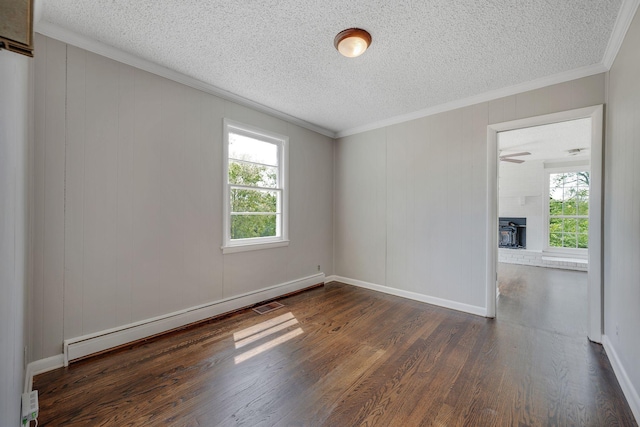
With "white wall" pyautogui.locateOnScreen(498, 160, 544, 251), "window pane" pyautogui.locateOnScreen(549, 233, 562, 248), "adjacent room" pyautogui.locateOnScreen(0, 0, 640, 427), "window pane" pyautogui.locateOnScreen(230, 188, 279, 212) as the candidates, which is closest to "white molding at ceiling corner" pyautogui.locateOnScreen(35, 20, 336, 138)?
"adjacent room" pyautogui.locateOnScreen(0, 0, 640, 427)

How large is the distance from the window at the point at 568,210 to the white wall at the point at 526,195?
217mm

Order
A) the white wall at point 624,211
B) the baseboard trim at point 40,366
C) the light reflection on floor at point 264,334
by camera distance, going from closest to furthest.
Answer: the white wall at point 624,211 → the baseboard trim at point 40,366 → the light reflection on floor at point 264,334

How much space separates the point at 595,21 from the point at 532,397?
2637 mm

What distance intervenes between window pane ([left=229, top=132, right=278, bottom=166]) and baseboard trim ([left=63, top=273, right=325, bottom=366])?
1.73 metres

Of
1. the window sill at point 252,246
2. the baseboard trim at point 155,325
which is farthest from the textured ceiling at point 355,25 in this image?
the baseboard trim at point 155,325

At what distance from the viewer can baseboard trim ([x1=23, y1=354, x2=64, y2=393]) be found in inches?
70.6

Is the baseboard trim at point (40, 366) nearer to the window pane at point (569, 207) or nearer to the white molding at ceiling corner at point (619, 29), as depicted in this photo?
the white molding at ceiling corner at point (619, 29)

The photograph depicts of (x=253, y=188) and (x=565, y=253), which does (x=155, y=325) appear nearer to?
(x=253, y=188)

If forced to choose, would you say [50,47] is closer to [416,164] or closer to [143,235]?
[143,235]

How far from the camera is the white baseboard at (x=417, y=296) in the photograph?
10.3 feet

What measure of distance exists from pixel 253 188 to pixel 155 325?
1805 mm

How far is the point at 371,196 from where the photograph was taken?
13.6ft

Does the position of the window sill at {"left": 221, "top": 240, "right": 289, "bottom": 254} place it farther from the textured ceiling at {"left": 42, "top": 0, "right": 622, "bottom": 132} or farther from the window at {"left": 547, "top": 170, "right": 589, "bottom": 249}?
the window at {"left": 547, "top": 170, "right": 589, "bottom": 249}

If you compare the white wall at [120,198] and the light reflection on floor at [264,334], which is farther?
the light reflection on floor at [264,334]
